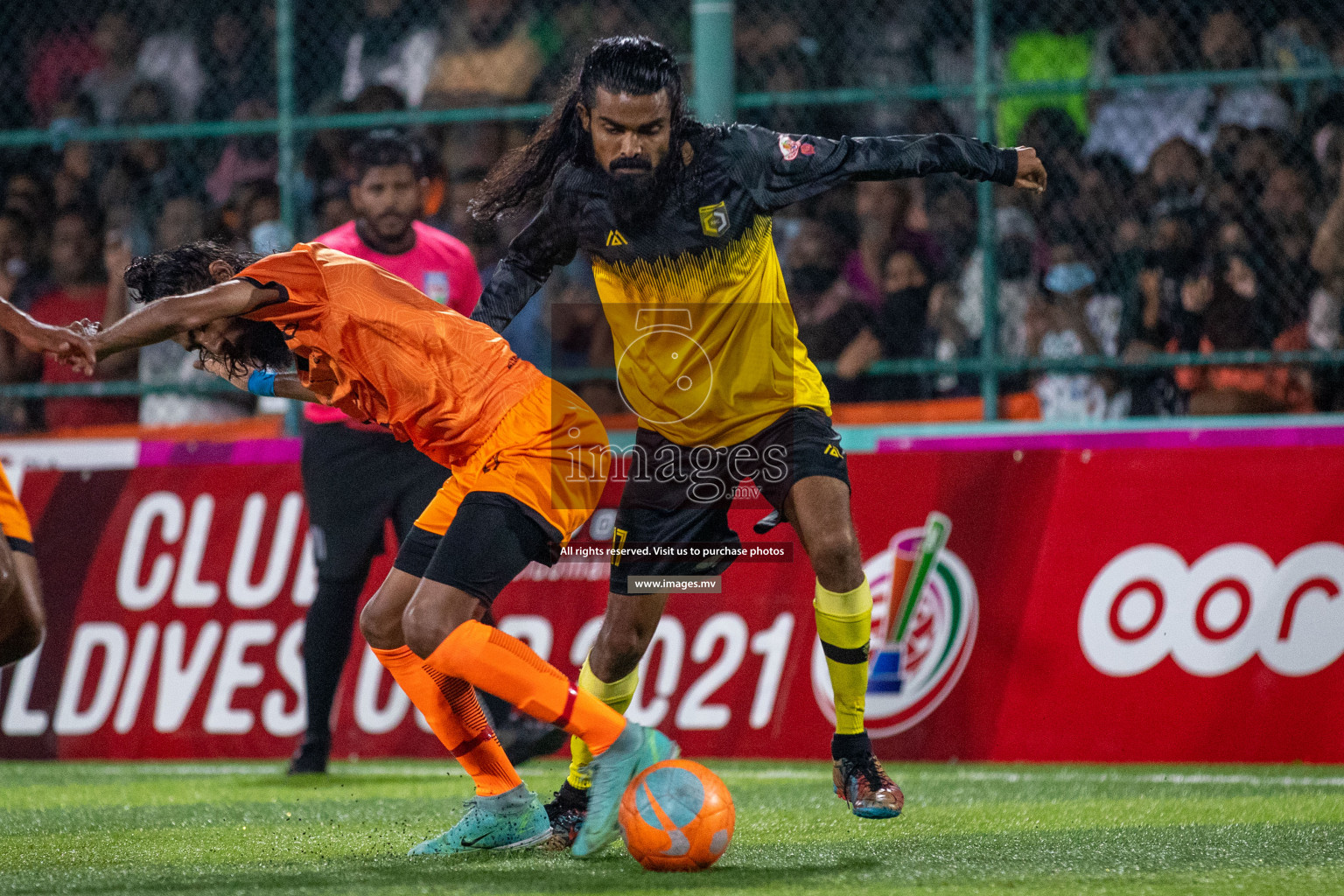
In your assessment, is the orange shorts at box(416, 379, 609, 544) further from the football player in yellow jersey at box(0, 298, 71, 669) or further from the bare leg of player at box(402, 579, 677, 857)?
the football player in yellow jersey at box(0, 298, 71, 669)

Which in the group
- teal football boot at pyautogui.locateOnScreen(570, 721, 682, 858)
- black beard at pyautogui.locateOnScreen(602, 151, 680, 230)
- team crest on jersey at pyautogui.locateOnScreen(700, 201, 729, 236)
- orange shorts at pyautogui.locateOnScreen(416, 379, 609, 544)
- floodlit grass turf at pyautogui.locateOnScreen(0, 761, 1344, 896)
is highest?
black beard at pyautogui.locateOnScreen(602, 151, 680, 230)

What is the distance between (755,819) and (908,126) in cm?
465

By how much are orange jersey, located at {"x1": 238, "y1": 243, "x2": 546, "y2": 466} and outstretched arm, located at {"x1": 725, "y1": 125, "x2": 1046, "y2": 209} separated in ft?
2.96

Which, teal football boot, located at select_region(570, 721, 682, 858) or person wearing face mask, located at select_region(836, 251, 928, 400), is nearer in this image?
teal football boot, located at select_region(570, 721, 682, 858)

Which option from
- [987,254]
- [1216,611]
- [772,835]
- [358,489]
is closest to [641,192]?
[772,835]

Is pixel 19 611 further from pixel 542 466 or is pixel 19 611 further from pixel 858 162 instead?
pixel 858 162

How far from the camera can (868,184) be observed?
8664mm

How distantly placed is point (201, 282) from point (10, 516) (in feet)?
4.81

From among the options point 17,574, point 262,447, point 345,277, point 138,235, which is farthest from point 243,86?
point 345,277

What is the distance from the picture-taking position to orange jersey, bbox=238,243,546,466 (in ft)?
14.8

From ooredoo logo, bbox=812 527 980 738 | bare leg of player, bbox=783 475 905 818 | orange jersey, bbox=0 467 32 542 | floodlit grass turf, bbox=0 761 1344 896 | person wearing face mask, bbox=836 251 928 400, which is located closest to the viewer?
floodlit grass turf, bbox=0 761 1344 896

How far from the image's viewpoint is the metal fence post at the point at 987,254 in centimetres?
796

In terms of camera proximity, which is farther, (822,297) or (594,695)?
(822,297)

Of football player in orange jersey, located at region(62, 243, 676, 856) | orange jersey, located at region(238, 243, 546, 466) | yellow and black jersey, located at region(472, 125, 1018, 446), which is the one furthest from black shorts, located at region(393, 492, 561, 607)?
yellow and black jersey, located at region(472, 125, 1018, 446)
